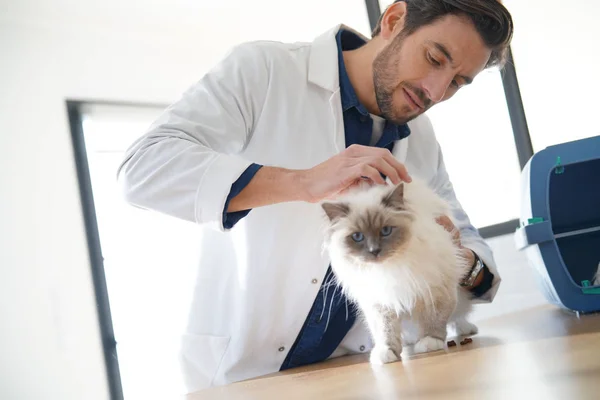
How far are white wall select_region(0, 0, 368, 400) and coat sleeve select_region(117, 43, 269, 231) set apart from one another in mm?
2677

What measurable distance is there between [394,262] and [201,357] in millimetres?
615

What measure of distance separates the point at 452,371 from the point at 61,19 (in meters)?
3.98

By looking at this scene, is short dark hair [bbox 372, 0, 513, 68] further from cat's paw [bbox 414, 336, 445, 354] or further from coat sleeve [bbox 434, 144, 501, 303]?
cat's paw [bbox 414, 336, 445, 354]

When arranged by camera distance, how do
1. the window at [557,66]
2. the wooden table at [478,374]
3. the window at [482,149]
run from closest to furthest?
the wooden table at [478,374] → the window at [557,66] → the window at [482,149]

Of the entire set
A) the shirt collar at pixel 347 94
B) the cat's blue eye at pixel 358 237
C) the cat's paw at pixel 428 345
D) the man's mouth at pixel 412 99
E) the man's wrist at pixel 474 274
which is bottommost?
the cat's paw at pixel 428 345

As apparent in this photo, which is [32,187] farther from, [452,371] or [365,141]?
[452,371]

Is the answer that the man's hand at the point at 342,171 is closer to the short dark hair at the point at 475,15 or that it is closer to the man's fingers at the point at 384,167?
Result: the man's fingers at the point at 384,167

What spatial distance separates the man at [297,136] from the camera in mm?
1555

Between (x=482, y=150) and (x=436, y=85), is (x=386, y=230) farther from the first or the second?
(x=482, y=150)

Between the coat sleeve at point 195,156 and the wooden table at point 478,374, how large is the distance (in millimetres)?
377

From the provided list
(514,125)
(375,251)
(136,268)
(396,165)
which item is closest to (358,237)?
(375,251)

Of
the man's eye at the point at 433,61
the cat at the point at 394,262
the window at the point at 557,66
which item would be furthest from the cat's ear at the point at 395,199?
the window at the point at 557,66

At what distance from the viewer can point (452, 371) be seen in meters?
0.93

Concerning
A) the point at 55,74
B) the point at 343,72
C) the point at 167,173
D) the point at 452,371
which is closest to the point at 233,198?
the point at 167,173
